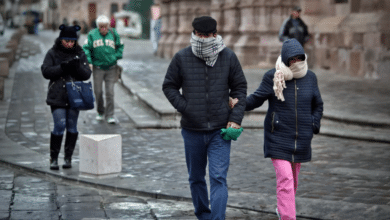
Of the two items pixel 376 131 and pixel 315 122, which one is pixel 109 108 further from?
pixel 315 122

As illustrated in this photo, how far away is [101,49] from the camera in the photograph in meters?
11.3

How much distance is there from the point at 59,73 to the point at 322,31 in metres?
13.0

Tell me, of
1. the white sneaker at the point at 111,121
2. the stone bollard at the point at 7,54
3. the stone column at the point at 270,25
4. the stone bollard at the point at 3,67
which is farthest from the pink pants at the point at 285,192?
the stone bollard at the point at 7,54

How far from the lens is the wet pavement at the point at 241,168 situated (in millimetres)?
6387

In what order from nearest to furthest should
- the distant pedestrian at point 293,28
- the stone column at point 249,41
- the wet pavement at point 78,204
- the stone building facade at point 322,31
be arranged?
the wet pavement at point 78,204, the distant pedestrian at point 293,28, the stone building facade at point 322,31, the stone column at point 249,41

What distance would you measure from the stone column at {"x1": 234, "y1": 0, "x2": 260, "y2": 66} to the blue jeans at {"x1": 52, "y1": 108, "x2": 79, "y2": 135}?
45.9 feet

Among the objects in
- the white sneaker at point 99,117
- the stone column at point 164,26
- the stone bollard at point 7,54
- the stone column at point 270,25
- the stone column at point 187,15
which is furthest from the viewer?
the stone column at point 164,26

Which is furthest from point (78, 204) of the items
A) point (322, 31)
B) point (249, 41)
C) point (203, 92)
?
point (249, 41)

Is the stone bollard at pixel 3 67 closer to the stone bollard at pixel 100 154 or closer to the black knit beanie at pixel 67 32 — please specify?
the black knit beanie at pixel 67 32

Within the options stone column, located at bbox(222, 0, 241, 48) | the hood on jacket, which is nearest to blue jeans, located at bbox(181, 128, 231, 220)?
the hood on jacket

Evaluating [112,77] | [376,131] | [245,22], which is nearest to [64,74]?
[112,77]

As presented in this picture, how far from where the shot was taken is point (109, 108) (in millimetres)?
11812

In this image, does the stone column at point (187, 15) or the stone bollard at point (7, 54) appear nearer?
the stone bollard at point (7, 54)

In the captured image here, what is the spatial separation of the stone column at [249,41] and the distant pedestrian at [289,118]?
16132mm
